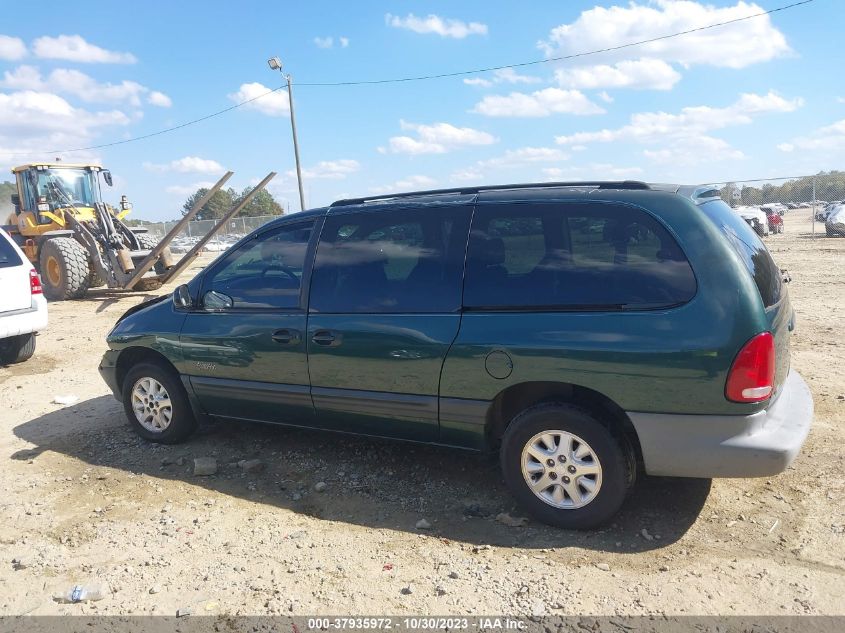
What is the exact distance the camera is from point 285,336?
4.11 meters

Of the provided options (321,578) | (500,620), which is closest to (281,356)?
(321,578)

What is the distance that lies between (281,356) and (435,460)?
126 centimetres

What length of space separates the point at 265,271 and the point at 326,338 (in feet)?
2.49

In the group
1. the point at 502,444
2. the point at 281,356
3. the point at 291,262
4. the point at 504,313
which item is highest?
the point at 291,262

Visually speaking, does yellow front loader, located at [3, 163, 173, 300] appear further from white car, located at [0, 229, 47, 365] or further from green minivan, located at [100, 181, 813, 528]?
green minivan, located at [100, 181, 813, 528]

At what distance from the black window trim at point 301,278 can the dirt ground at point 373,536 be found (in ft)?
3.55

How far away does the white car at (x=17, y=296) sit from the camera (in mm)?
7055

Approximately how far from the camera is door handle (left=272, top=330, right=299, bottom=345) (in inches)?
160

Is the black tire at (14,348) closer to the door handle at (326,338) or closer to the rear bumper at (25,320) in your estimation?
the rear bumper at (25,320)

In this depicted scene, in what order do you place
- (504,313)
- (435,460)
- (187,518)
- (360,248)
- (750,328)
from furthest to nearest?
(435,460)
(360,248)
(187,518)
(504,313)
(750,328)

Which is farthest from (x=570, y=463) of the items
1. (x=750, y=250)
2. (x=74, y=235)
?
(x=74, y=235)

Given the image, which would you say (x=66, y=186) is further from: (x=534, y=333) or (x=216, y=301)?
(x=534, y=333)

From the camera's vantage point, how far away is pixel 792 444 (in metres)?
3.02

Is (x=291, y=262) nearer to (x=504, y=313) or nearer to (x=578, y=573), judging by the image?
(x=504, y=313)
